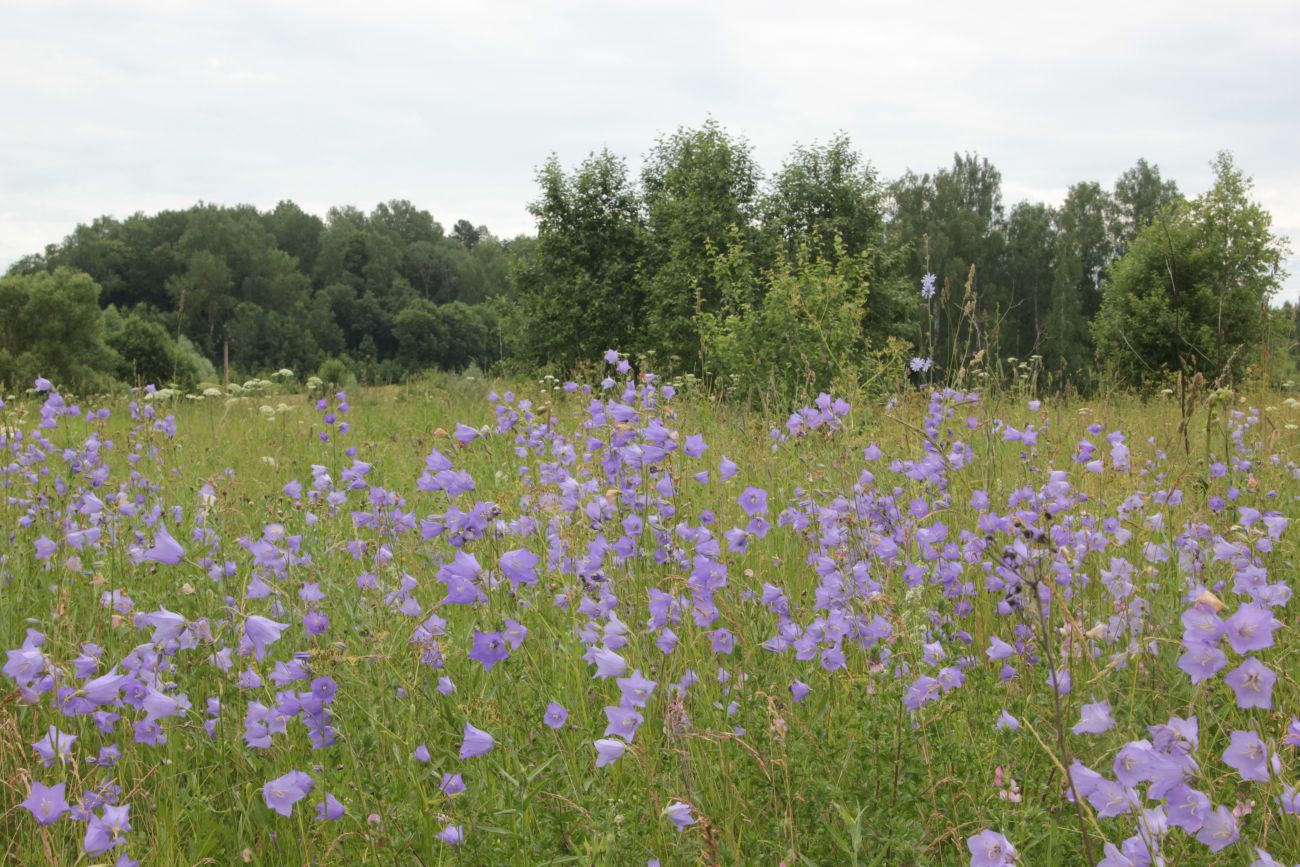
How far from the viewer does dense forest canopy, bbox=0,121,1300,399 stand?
29.3 feet

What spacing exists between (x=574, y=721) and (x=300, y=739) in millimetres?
773

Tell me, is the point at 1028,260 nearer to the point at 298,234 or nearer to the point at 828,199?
the point at 828,199

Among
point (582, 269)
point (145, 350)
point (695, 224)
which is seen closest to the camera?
point (695, 224)

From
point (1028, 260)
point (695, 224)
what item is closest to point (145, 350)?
point (695, 224)

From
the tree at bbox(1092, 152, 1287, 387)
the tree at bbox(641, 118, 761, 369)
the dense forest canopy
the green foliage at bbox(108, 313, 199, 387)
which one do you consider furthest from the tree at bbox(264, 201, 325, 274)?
the tree at bbox(1092, 152, 1287, 387)

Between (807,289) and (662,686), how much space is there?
32.6 feet

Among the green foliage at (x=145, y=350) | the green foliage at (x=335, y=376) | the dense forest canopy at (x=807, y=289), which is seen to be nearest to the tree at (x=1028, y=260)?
the dense forest canopy at (x=807, y=289)

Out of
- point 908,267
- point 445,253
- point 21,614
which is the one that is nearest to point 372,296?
point 445,253

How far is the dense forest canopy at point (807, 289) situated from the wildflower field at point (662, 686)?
3.79 feet

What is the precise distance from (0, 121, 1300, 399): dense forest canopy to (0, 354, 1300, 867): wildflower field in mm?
1156

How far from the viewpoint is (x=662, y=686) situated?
1902 millimetres

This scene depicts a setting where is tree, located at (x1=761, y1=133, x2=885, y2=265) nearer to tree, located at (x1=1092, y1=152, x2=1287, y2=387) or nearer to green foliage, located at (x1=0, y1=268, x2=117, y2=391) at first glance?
tree, located at (x1=1092, y1=152, x2=1287, y2=387)

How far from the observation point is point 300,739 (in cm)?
245

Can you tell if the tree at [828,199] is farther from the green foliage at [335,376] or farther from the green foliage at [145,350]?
the green foliage at [145,350]
